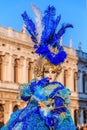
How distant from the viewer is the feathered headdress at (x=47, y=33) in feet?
29.0

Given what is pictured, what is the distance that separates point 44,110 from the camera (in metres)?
8.48

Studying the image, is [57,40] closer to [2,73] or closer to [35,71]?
[35,71]

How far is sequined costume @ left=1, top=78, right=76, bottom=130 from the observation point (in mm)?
8391

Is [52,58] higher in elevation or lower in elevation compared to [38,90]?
higher

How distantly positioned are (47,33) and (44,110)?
1332mm

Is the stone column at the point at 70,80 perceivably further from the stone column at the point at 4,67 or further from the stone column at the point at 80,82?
the stone column at the point at 4,67

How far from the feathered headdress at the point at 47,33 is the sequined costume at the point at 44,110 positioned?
454 mm

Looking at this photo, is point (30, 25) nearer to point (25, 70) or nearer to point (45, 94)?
point (45, 94)

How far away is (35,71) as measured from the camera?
350 inches

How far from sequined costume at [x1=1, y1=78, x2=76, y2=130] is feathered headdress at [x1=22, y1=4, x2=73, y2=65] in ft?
1.49

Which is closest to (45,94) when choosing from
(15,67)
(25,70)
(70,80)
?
(15,67)

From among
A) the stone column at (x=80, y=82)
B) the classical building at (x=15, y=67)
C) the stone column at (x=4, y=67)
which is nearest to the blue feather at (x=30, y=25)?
the classical building at (x=15, y=67)

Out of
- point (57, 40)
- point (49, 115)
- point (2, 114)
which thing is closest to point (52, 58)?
point (57, 40)

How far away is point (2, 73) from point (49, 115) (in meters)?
21.6
